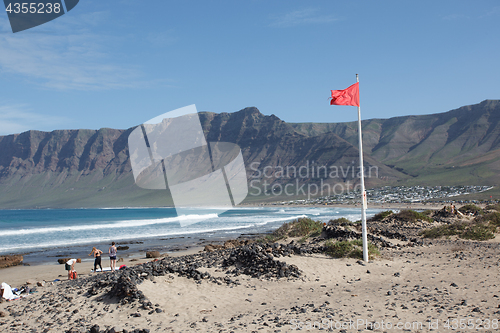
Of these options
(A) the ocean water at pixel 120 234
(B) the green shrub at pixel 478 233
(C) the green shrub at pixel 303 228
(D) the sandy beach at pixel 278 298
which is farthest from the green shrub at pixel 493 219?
(A) the ocean water at pixel 120 234

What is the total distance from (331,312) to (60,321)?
654 cm

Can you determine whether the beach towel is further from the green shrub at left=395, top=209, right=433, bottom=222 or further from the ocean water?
the green shrub at left=395, top=209, right=433, bottom=222

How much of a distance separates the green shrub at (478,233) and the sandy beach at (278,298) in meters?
6.64

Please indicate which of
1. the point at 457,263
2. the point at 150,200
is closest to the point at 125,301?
the point at 457,263

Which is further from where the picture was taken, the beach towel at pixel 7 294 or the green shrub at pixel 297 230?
the green shrub at pixel 297 230

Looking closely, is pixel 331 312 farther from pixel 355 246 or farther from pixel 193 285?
pixel 355 246

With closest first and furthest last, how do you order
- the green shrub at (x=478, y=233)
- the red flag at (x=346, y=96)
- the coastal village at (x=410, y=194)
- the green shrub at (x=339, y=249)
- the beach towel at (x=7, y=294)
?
the beach towel at (x=7, y=294)
the red flag at (x=346, y=96)
the green shrub at (x=339, y=249)
the green shrub at (x=478, y=233)
the coastal village at (x=410, y=194)

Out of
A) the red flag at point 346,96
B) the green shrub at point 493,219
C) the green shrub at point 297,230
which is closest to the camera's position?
the red flag at point 346,96

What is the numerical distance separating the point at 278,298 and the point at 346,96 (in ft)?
24.4

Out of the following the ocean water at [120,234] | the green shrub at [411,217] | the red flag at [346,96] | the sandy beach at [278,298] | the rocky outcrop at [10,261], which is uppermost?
the red flag at [346,96]

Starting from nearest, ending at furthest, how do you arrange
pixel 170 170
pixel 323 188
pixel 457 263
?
pixel 457 263, pixel 323 188, pixel 170 170

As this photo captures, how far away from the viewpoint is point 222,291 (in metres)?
9.91

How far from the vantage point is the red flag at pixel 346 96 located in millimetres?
12452

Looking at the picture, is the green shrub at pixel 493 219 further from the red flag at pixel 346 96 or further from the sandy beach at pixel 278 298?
the red flag at pixel 346 96
